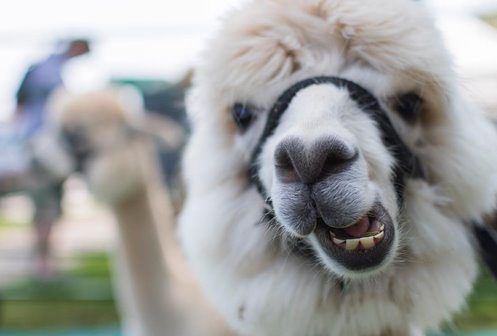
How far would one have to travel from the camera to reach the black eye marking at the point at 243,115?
1.68 m

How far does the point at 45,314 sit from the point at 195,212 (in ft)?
17.0

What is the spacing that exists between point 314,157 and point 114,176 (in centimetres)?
310

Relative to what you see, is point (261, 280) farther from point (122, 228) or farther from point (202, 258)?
point (122, 228)

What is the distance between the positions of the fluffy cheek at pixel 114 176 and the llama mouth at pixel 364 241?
2.75 m

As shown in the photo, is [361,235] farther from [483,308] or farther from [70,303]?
[70,303]

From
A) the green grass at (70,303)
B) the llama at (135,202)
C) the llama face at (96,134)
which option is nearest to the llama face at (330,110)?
the llama at (135,202)

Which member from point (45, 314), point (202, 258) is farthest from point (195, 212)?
point (45, 314)

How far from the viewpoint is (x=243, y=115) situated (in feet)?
5.55

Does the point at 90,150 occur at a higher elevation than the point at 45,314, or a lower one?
higher

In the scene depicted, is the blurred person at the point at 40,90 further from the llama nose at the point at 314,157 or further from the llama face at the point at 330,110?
the llama nose at the point at 314,157

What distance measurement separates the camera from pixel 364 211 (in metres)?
1.36

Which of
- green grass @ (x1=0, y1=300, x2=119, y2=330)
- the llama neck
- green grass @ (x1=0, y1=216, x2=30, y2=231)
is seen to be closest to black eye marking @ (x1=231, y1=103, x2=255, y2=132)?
the llama neck

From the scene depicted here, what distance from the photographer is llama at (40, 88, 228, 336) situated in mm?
3406

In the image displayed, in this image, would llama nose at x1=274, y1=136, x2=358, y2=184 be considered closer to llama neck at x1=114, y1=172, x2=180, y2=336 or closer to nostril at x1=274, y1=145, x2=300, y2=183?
nostril at x1=274, y1=145, x2=300, y2=183
